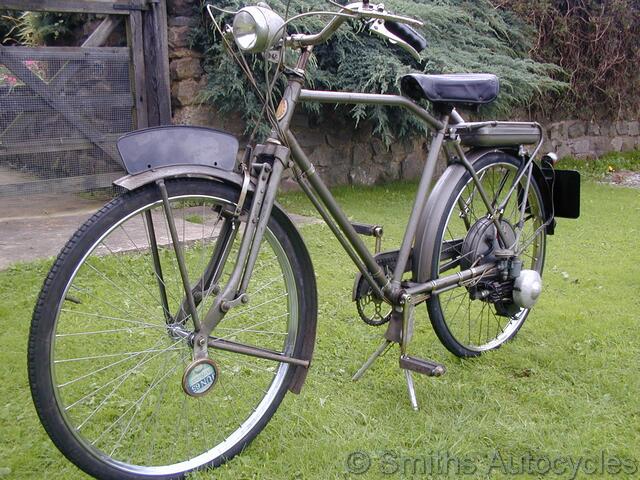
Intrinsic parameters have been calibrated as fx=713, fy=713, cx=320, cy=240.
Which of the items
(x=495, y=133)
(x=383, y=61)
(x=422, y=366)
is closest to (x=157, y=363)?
(x=422, y=366)

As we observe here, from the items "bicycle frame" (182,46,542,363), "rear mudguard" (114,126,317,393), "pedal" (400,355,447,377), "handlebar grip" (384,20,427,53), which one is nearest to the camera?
"rear mudguard" (114,126,317,393)

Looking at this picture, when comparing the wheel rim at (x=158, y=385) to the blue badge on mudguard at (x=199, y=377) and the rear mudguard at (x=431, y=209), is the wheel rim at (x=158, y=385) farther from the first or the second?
the rear mudguard at (x=431, y=209)

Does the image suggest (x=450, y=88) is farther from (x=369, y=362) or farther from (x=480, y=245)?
A: (x=369, y=362)

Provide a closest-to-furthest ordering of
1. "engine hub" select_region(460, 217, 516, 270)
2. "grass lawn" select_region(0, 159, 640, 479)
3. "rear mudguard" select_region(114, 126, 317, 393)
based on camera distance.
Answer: "rear mudguard" select_region(114, 126, 317, 393) → "grass lawn" select_region(0, 159, 640, 479) → "engine hub" select_region(460, 217, 516, 270)

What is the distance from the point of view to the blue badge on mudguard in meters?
2.01

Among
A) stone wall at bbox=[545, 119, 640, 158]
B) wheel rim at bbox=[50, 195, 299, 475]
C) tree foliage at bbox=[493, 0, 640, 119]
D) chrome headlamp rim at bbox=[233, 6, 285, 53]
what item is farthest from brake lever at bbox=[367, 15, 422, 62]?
stone wall at bbox=[545, 119, 640, 158]

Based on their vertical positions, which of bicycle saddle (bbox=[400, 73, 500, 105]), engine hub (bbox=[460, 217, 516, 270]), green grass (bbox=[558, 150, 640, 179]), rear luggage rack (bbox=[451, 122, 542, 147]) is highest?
bicycle saddle (bbox=[400, 73, 500, 105])

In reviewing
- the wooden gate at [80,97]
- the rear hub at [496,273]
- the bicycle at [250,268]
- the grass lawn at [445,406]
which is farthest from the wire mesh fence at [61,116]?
the rear hub at [496,273]

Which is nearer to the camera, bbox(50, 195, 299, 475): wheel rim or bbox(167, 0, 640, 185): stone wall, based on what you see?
bbox(50, 195, 299, 475): wheel rim

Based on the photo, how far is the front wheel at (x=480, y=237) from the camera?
2752 mm

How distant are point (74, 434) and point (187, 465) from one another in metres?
0.39

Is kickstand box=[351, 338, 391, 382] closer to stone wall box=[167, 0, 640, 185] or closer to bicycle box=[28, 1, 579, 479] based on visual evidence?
bicycle box=[28, 1, 579, 479]

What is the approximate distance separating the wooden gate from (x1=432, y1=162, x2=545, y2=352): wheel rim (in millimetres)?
3211

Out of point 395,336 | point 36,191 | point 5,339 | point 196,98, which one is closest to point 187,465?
point 395,336
